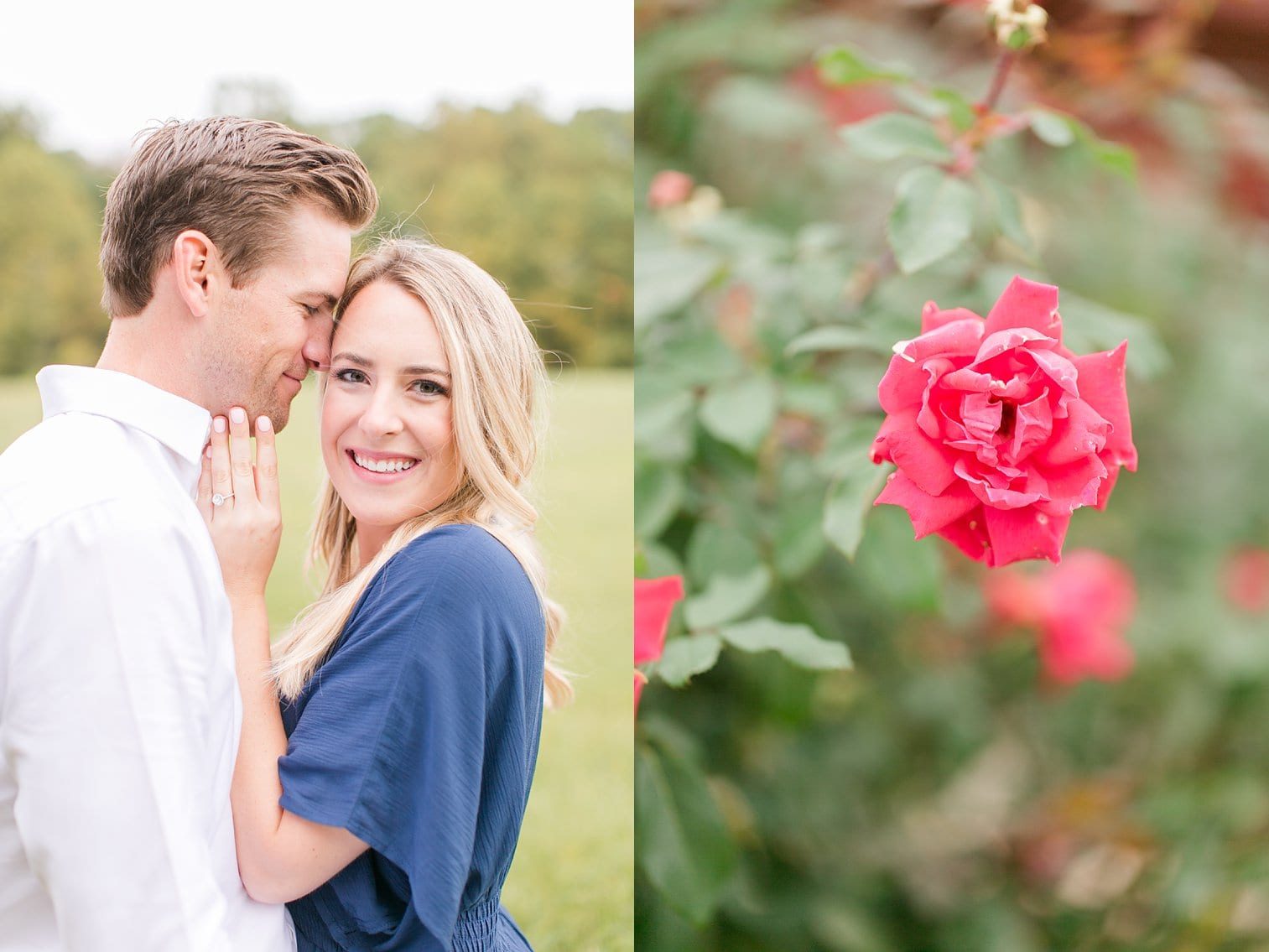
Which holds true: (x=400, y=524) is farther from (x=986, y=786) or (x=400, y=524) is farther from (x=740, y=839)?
(x=986, y=786)

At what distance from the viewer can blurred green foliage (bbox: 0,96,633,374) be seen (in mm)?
3641

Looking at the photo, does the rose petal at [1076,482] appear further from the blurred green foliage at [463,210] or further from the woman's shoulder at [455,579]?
the blurred green foliage at [463,210]

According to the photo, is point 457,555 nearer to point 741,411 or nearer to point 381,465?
point 381,465

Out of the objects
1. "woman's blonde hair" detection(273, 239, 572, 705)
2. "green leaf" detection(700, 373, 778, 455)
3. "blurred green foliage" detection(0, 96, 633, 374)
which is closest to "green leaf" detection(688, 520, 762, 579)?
"green leaf" detection(700, 373, 778, 455)

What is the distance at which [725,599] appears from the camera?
1.15 meters

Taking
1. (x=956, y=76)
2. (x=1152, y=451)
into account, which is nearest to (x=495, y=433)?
(x=956, y=76)

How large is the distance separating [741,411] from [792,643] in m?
0.28

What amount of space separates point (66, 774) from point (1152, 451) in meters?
1.61

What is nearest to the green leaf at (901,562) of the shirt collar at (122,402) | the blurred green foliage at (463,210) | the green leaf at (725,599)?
the green leaf at (725,599)

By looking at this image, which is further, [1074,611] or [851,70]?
[1074,611]

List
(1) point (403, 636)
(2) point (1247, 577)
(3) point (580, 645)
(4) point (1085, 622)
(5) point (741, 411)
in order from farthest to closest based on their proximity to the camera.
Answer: (3) point (580, 645), (2) point (1247, 577), (4) point (1085, 622), (5) point (741, 411), (1) point (403, 636)

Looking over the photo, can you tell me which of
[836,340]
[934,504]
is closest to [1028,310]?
[934,504]

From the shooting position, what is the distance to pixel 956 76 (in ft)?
5.36

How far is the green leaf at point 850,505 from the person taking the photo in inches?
38.1
